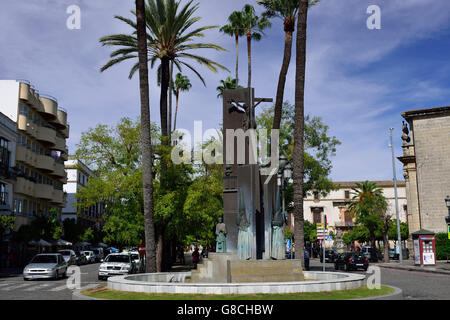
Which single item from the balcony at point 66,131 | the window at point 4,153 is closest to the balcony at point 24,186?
the window at point 4,153

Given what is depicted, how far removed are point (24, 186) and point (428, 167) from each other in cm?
4408

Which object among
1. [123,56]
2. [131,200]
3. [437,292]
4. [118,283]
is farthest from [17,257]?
[437,292]

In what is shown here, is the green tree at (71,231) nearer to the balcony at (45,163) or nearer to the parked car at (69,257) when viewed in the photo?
the balcony at (45,163)

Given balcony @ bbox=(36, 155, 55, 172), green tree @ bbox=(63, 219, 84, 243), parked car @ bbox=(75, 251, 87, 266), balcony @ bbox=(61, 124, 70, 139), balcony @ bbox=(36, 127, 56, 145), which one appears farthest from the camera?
balcony @ bbox=(61, 124, 70, 139)

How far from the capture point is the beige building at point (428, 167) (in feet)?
167

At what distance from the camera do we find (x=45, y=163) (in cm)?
5462

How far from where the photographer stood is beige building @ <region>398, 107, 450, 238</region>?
5094 centimetres

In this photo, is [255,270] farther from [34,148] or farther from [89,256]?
[34,148]

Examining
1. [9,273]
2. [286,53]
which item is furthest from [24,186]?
[286,53]

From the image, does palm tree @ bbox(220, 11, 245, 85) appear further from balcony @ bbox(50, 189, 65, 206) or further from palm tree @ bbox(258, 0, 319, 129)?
balcony @ bbox(50, 189, 65, 206)

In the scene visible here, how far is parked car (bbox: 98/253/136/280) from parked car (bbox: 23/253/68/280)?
2.75 m

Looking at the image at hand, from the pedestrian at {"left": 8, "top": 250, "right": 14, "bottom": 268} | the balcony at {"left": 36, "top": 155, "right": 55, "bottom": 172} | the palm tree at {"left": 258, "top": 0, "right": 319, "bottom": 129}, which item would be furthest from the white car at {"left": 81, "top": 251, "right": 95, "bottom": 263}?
the palm tree at {"left": 258, "top": 0, "right": 319, "bottom": 129}

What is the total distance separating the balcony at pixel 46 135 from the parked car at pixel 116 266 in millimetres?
29920
